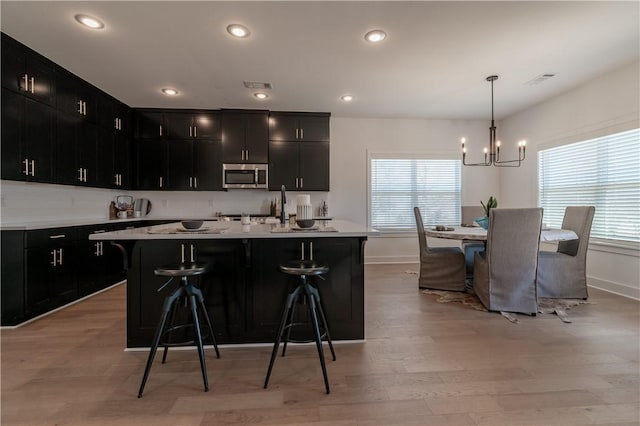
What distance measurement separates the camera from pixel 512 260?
304 centimetres

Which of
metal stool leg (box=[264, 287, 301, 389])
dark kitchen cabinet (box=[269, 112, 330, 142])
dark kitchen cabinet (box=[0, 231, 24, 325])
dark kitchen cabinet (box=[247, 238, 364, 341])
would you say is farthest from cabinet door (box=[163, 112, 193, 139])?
metal stool leg (box=[264, 287, 301, 389])

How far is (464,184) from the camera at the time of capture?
5.85 metres

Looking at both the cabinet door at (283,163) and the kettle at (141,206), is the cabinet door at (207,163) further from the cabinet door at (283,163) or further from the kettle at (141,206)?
the kettle at (141,206)

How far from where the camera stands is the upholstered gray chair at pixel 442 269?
3.87 meters

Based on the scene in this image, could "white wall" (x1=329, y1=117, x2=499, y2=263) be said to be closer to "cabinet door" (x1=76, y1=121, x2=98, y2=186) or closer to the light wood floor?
the light wood floor

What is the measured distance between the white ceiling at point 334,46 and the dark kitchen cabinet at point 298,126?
715 millimetres

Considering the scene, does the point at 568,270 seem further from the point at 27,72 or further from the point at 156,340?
the point at 27,72

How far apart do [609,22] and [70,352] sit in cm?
517

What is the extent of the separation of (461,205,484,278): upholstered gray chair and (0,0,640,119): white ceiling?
1.72m

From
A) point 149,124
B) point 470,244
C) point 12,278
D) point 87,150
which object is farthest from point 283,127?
point 12,278

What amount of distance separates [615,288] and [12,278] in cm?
653

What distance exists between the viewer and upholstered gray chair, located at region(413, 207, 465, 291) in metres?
3.87

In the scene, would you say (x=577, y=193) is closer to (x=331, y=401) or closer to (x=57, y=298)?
(x=331, y=401)

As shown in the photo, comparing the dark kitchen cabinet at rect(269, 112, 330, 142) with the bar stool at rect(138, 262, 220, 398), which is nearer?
the bar stool at rect(138, 262, 220, 398)
